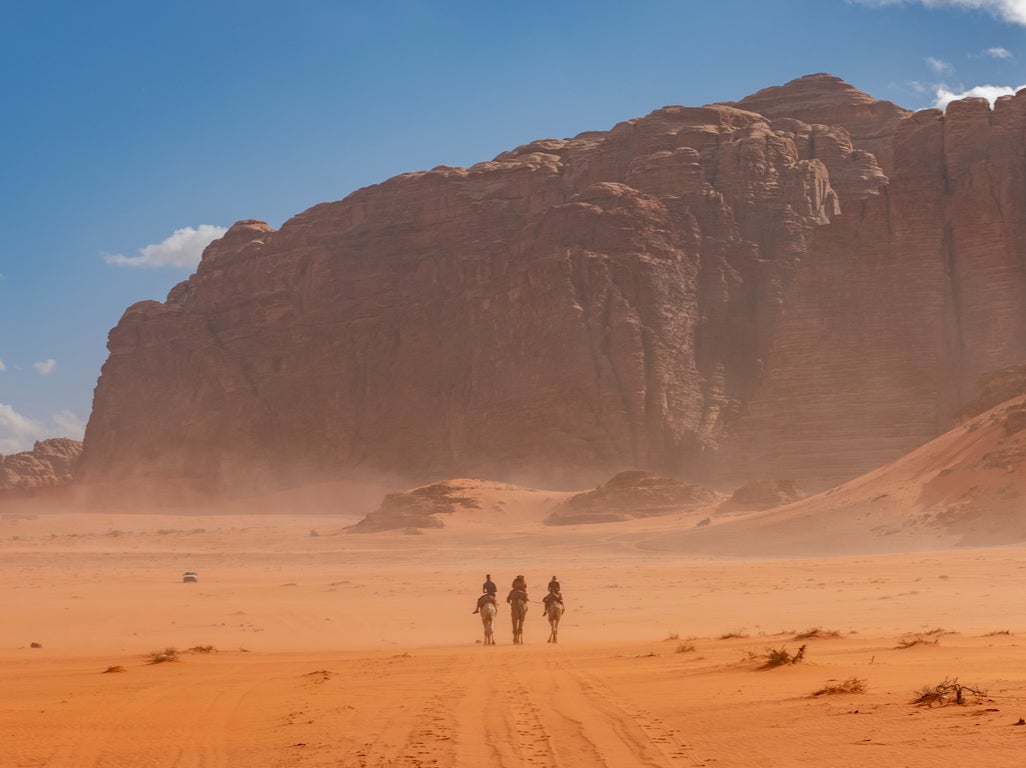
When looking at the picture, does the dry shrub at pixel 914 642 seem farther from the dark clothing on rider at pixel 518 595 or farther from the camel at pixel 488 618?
the dark clothing on rider at pixel 518 595

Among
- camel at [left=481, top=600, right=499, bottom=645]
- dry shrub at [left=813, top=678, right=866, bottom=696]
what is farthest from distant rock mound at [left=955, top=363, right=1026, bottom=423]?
dry shrub at [left=813, top=678, right=866, bottom=696]

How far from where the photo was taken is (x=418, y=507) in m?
59.6

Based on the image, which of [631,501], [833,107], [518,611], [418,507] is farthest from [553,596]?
[833,107]

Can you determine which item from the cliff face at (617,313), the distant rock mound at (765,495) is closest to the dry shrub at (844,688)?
the distant rock mound at (765,495)

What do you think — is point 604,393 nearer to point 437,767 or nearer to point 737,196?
point 737,196

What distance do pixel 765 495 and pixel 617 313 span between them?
32749 millimetres

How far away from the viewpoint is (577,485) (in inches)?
3017

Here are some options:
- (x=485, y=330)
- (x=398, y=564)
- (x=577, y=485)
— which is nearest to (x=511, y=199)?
(x=485, y=330)

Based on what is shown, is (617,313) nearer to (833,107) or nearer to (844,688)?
(833,107)

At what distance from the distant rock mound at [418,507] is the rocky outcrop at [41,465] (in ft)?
189

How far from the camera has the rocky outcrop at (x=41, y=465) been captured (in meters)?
117

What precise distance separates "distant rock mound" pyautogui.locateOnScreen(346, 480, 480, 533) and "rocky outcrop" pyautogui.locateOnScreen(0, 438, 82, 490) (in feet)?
189

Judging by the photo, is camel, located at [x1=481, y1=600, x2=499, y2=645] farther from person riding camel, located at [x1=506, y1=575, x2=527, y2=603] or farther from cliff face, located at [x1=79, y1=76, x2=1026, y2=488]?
cliff face, located at [x1=79, y1=76, x2=1026, y2=488]

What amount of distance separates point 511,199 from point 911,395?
41606 millimetres
